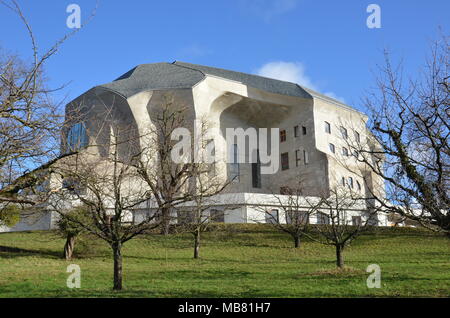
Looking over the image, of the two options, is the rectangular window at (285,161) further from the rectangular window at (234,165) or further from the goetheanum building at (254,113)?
the rectangular window at (234,165)

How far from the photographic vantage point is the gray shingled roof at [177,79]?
139 feet

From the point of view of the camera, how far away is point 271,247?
26234 millimetres

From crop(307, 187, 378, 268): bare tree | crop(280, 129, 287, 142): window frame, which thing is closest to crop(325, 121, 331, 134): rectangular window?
crop(280, 129, 287, 142): window frame

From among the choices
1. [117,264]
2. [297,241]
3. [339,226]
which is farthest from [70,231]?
[339,226]

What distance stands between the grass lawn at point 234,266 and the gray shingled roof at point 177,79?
55.1 feet

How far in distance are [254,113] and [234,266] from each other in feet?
103

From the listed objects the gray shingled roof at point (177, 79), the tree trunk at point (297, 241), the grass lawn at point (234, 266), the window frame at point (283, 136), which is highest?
the gray shingled roof at point (177, 79)

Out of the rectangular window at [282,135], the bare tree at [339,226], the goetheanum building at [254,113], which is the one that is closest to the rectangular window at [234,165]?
the goetheanum building at [254,113]

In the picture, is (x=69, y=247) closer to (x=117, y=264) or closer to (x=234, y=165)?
(x=117, y=264)

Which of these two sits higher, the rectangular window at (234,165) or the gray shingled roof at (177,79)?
the gray shingled roof at (177,79)

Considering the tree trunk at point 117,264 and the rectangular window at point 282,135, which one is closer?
the tree trunk at point 117,264

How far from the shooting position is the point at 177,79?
4362cm
